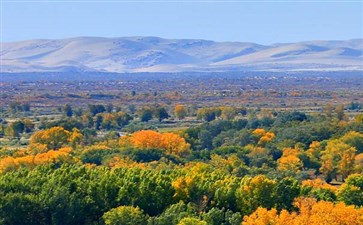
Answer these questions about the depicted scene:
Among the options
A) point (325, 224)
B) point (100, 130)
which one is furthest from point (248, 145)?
point (325, 224)

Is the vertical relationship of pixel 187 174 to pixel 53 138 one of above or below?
above

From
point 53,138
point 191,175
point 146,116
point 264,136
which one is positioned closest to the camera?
point 191,175

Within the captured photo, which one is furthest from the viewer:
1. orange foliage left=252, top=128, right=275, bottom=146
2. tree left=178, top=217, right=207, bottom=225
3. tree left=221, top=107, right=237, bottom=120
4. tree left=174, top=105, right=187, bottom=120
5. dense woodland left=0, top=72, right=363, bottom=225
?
tree left=174, top=105, right=187, bottom=120

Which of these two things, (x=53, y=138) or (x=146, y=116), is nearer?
(x=53, y=138)

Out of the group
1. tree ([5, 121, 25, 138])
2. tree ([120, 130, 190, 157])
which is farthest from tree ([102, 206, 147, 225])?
tree ([5, 121, 25, 138])

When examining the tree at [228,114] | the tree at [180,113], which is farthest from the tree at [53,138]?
the tree at [180,113]

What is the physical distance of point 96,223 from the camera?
56188 mm

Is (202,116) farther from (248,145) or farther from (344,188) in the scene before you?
(344,188)

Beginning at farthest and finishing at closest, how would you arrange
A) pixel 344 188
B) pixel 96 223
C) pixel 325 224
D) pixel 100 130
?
pixel 100 130 → pixel 344 188 → pixel 96 223 → pixel 325 224

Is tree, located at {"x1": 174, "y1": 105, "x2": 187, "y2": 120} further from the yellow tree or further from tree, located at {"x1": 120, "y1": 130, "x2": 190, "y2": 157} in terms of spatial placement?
the yellow tree

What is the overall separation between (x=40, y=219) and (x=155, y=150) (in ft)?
123

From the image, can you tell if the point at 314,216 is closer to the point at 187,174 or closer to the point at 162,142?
the point at 187,174

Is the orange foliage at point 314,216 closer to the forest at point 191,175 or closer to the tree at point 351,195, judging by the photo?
the forest at point 191,175

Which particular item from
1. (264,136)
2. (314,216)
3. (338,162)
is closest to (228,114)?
(264,136)
